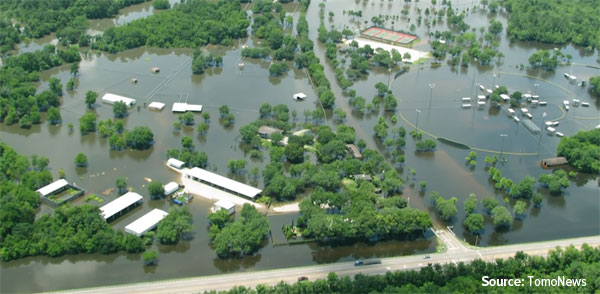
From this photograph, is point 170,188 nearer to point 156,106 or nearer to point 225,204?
point 225,204

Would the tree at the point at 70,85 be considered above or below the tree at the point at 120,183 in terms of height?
above

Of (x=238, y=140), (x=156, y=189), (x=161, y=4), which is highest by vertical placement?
(x=161, y=4)

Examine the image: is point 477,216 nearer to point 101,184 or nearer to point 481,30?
point 101,184

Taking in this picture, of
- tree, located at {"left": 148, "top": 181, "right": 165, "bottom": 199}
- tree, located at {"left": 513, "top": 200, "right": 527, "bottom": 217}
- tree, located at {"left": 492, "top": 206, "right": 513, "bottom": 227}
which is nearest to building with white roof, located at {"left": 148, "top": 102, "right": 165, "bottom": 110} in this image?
tree, located at {"left": 148, "top": 181, "right": 165, "bottom": 199}

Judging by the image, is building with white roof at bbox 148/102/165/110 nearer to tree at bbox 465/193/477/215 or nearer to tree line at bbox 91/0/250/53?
tree line at bbox 91/0/250/53

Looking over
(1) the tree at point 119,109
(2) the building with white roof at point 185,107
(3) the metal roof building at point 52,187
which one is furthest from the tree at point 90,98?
(3) the metal roof building at point 52,187

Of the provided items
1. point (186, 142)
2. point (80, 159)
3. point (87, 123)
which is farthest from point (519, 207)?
point (87, 123)

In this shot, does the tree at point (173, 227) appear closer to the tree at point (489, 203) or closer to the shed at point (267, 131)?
the shed at point (267, 131)
